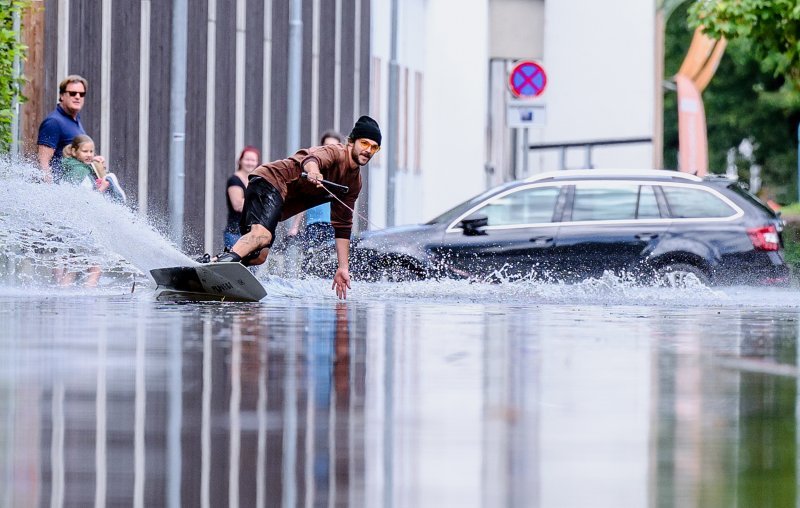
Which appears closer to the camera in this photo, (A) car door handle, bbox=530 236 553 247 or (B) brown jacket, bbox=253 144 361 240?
(B) brown jacket, bbox=253 144 361 240

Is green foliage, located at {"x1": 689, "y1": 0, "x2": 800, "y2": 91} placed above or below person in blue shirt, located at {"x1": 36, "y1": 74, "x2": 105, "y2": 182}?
above

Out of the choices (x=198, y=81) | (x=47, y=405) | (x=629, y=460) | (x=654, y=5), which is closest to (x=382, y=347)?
(x=47, y=405)

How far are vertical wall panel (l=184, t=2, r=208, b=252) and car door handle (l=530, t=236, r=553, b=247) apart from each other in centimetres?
799

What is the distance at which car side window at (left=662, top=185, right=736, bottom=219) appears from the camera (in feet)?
62.6

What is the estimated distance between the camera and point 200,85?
2645 centimetres

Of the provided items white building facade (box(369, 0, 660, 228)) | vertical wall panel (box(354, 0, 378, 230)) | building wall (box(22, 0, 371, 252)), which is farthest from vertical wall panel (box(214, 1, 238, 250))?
white building facade (box(369, 0, 660, 228))

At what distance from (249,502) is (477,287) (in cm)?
1305

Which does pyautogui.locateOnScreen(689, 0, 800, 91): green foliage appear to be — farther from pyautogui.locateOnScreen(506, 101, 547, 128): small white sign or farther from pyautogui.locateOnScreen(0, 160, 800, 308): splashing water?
pyautogui.locateOnScreen(0, 160, 800, 308): splashing water

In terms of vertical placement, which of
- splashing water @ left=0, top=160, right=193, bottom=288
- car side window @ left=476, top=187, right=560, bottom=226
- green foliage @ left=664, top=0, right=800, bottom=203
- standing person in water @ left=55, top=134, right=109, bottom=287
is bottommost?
splashing water @ left=0, top=160, right=193, bottom=288

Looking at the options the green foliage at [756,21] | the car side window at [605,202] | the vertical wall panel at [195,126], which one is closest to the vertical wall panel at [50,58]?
the vertical wall panel at [195,126]

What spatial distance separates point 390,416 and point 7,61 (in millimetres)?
10853

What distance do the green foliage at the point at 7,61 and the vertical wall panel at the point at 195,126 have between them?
8312 mm

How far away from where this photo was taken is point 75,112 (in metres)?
17.6

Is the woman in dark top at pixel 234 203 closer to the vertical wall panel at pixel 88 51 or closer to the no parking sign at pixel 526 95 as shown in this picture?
the vertical wall panel at pixel 88 51
